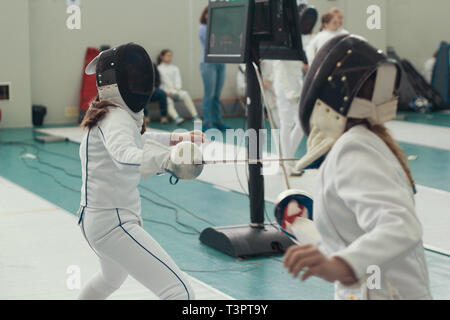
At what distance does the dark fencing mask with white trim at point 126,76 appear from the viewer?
263 cm

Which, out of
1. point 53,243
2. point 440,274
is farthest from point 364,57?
point 53,243

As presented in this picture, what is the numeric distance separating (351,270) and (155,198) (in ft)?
14.5

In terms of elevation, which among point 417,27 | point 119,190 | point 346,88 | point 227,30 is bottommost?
point 119,190

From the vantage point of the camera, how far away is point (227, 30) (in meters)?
4.32

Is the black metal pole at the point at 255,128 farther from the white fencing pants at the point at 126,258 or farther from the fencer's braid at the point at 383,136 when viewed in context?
the fencer's braid at the point at 383,136

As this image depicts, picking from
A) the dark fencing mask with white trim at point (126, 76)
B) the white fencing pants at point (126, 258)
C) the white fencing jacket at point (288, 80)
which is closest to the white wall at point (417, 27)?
the white fencing jacket at point (288, 80)

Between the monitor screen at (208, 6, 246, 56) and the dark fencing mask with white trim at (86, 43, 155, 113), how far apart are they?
5.09ft

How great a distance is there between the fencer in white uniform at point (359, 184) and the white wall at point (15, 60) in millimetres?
9151

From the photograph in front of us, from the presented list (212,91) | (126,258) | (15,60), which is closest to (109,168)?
(126,258)

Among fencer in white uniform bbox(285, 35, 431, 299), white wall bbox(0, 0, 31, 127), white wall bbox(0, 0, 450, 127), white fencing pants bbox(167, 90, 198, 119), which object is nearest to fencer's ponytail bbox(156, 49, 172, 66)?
white wall bbox(0, 0, 450, 127)

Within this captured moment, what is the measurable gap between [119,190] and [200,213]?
2636 mm

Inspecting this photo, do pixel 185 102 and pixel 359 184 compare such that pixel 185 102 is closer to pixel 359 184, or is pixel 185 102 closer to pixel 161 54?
pixel 161 54

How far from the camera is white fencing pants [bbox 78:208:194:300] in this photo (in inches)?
95.8
